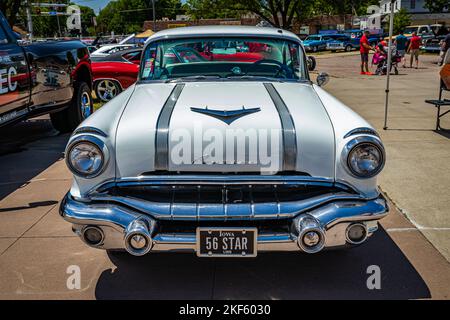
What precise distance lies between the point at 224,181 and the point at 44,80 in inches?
176

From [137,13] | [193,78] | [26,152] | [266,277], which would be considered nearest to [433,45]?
[26,152]

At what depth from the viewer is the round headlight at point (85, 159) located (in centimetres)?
292

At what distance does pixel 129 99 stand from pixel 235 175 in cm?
123

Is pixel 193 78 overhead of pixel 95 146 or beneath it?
overhead

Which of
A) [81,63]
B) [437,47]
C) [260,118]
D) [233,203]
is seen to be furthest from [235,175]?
[437,47]

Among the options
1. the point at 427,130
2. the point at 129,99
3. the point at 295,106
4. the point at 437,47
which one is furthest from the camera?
the point at 437,47

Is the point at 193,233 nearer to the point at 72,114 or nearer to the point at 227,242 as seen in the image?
the point at 227,242

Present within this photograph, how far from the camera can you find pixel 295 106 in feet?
10.8

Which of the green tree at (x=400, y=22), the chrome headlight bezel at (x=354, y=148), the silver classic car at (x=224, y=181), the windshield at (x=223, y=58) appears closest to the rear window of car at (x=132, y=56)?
Result: the windshield at (x=223, y=58)

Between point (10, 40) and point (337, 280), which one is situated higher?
point (10, 40)

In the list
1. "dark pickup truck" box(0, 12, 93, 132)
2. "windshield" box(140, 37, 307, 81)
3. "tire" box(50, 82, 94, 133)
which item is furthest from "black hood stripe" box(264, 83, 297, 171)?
"tire" box(50, 82, 94, 133)

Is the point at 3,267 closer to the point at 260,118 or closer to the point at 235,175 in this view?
the point at 235,175

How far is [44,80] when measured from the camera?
6.44 m

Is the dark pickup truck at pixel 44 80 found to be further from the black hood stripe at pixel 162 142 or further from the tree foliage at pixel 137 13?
the tree foliage at pixel 137 13
